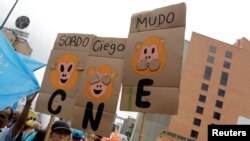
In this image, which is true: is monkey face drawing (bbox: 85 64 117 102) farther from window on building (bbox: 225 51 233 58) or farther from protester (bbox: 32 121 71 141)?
window on building (bbox: 225 51 233 58)

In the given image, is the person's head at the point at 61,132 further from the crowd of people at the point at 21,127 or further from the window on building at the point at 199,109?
the window on building at the point at 199,109

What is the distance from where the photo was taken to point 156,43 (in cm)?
475

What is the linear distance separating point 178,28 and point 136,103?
1011 millimetres

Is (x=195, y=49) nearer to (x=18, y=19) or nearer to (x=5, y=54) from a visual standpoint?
(x=18, y=19)

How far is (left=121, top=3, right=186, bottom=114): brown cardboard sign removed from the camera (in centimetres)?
439

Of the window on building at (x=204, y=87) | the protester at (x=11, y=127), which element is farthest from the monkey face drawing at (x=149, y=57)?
the window on building at (x=204, y=87)

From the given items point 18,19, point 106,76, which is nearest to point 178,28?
point 106,76

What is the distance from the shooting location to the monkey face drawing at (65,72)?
5711 mm

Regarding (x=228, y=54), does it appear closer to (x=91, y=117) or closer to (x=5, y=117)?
(x=91, y=117)

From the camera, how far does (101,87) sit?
17.6 ft

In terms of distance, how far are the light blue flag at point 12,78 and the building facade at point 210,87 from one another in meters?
54.1

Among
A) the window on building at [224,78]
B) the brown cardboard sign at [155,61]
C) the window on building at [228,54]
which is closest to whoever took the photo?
the brown cardboard sign at [155,61]

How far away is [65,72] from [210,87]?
57022mm

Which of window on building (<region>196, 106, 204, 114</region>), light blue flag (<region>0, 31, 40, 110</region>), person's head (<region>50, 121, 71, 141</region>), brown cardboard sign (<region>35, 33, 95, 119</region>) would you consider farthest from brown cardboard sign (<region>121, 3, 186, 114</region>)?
window on building (<region>196, 106, 204, 114</region>)
